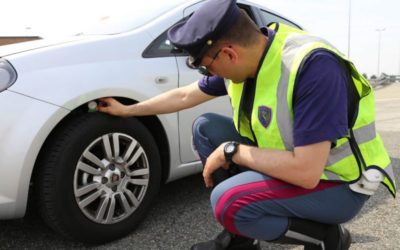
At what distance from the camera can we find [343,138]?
5.39 feet

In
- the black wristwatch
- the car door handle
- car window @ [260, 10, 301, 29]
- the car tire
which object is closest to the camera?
the black wristwatch

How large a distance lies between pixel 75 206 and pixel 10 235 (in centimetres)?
54

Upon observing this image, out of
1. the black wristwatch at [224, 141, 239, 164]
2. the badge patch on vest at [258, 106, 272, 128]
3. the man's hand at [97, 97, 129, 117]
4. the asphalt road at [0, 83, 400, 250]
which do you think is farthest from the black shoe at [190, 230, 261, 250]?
the man's hand at [97, 97, 129, 117]

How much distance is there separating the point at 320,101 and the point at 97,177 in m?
1.24

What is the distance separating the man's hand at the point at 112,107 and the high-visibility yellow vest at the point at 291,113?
0.75 metres

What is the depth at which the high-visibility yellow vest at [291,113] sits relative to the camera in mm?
1601

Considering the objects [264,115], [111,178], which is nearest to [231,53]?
[264,115]

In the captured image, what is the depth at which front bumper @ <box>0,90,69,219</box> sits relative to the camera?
78.4 inches

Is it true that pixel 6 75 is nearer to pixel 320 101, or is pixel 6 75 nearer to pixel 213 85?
pixel 213 85

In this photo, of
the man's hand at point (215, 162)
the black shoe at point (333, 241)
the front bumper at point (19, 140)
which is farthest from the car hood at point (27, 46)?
the black shoe at point (333, 241)

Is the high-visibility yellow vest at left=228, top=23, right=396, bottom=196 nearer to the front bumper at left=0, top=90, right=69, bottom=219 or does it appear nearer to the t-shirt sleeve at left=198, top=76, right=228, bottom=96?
the t-shirt sleeve at left=198, top=76, right=228, bottom=96

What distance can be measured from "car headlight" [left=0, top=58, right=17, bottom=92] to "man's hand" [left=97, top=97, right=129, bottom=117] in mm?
428

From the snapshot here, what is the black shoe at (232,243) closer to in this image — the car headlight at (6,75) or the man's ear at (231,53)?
the man's ear at (231,53)

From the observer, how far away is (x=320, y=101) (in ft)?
4.93
